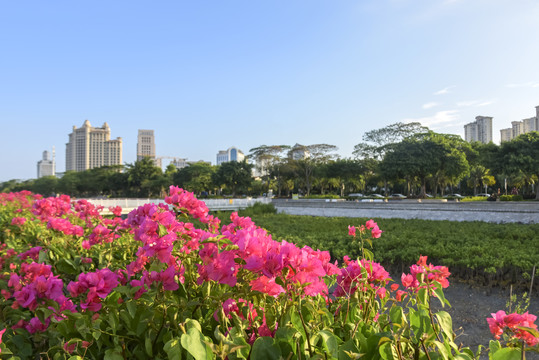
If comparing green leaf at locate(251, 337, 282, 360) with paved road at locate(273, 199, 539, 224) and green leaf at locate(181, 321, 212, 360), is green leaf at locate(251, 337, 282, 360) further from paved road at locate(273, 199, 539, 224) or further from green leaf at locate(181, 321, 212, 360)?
paved road at locate(273, 199, 539, 224)

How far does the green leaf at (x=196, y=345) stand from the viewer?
841 mm

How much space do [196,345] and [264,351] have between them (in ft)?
0.72

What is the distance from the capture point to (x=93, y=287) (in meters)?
1.24

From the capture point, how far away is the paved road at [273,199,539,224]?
12.4 metres

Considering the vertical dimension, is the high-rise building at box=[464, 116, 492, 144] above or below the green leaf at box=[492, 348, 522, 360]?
above

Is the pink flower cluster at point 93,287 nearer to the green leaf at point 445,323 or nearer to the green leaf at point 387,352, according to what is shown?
the green leaf at point 387,352

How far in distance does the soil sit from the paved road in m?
8.39

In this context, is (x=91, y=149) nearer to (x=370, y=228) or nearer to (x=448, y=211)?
(x=448, y=211)

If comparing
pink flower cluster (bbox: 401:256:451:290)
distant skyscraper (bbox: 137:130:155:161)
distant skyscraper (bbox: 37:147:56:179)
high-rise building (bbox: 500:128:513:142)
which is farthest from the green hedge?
distant skyscraper (bbox: 37:147:56:179)

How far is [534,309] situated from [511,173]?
20522mm

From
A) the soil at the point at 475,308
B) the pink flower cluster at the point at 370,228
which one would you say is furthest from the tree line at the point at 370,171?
the pink flower cluster at the point at 370,228

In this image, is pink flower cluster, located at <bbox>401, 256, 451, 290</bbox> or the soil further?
the soil

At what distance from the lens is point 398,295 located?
1.67m

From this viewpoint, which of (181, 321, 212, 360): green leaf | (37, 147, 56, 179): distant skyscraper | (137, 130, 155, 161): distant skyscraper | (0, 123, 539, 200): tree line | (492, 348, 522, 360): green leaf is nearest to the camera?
(181, 321, 212, 360): green leaf
